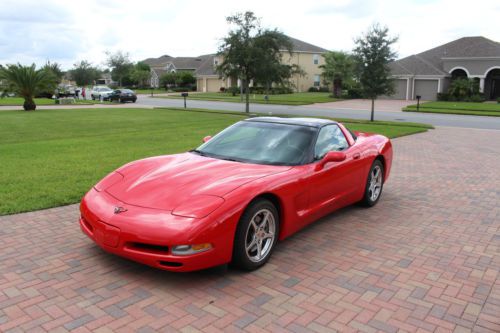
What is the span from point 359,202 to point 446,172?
378cm

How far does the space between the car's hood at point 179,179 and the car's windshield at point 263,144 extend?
0.22 metres

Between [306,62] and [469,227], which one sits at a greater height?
[306,62]

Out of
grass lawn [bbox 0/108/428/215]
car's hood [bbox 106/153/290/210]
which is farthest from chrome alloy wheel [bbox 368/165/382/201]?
grass lawn [bbox 0/108/428/215]

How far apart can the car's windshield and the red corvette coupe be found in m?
0.01

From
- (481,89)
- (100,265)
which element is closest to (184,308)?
(100,265)

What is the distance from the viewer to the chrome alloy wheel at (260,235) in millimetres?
4115

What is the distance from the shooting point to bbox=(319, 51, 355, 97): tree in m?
49.9

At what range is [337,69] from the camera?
51750mm

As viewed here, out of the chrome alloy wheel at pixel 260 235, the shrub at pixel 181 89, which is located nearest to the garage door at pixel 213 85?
the shrub at pixel 181 89

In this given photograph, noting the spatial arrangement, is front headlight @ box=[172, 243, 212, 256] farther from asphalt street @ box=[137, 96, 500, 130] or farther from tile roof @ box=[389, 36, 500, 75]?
tile roof @ box=[389, 36, 500, 75]

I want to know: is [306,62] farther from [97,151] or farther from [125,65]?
[97,151]

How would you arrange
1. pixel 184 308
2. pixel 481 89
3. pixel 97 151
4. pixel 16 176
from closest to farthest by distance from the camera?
pixel 184 308, pixel 16 176, pixel 97 151, pixel 481 89

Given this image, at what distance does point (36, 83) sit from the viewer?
27.9 metres

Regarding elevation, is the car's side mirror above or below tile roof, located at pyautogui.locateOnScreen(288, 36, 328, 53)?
below
